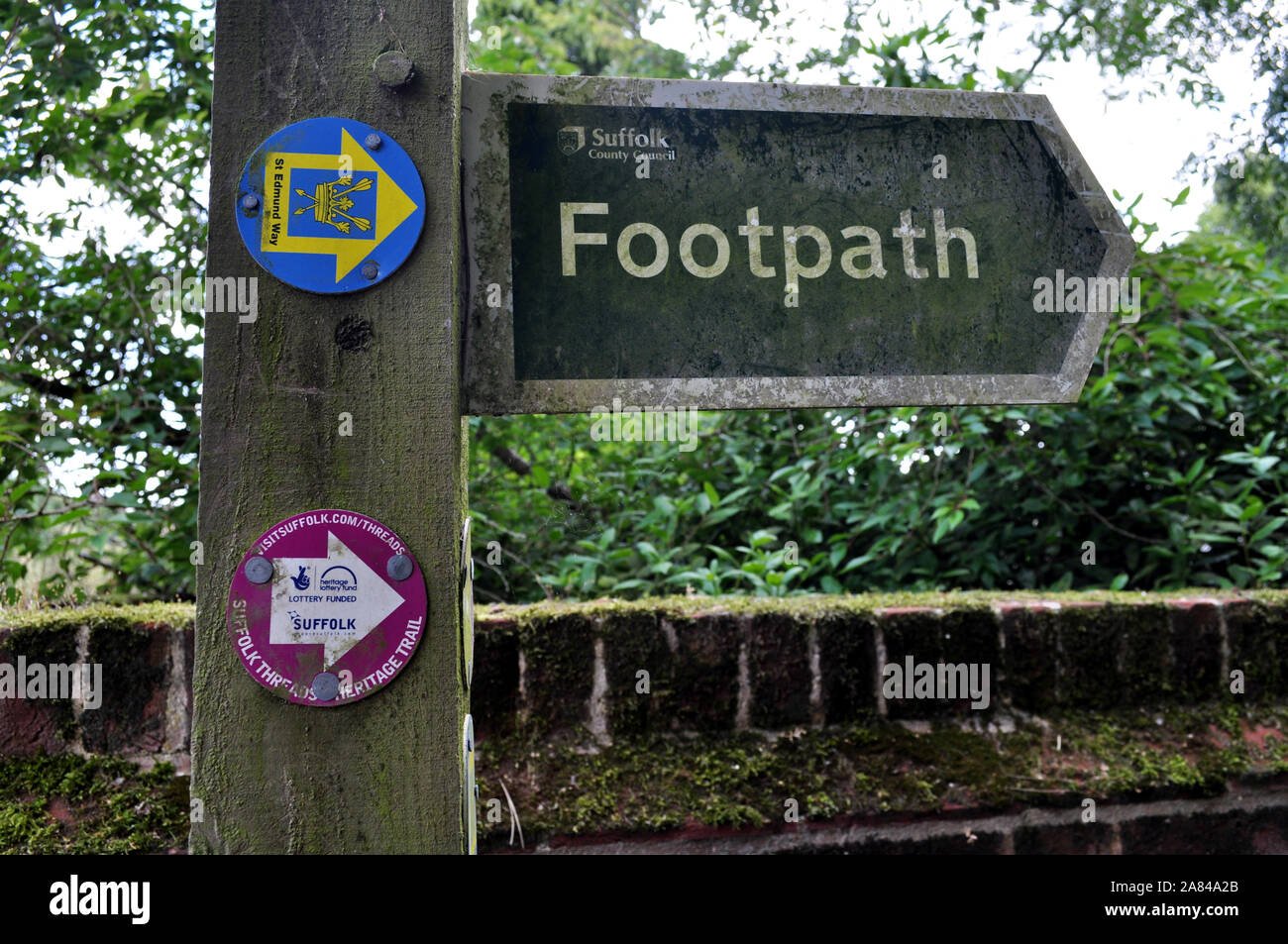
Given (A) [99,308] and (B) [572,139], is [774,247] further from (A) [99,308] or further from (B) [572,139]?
(A) [99,308]

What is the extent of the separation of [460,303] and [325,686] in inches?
18.5

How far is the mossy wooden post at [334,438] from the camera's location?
91cm

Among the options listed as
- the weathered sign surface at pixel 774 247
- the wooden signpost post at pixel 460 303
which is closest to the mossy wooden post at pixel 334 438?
the wooden signpost post at pixel 460 303

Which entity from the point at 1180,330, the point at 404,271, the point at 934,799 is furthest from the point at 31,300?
the point at 1180,330

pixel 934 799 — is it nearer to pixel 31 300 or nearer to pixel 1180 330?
pixel 1180 330

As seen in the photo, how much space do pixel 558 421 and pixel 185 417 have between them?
1.30 meters

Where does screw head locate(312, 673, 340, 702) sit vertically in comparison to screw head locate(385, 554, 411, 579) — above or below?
below

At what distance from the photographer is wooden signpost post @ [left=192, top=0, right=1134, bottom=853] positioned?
920 millimetres

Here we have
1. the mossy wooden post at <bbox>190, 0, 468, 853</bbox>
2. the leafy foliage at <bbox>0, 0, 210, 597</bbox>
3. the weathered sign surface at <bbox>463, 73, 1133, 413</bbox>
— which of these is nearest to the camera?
the mossy wooden post at <bbox>190, 0, 468, 853</bbox>

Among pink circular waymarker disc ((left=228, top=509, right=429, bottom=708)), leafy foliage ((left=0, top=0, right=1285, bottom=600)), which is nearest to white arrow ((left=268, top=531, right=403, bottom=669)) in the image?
pink circular waymarker disc ((left=228, top=509, right=429, bottom=708))

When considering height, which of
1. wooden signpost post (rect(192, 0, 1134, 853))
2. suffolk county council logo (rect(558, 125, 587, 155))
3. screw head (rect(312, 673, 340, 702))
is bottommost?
screw head (rect(312, 673, 340, 702))

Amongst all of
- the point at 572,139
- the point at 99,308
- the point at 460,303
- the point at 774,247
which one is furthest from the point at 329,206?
the point at 99,308

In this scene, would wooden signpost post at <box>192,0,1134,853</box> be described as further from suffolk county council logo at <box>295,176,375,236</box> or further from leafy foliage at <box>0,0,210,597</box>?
leafy foliage at <box>0,0,210,597</box>

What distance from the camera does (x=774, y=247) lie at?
1.18 metres
